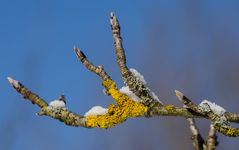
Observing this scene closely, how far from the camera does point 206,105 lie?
3586 mm

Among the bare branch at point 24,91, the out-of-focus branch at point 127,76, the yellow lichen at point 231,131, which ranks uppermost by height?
the out-of-focus branch at point 127,76

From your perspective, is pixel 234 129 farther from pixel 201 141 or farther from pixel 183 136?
pixel 183 136

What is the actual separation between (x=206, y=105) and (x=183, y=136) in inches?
1031

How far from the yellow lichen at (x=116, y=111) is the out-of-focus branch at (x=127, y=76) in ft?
0.16

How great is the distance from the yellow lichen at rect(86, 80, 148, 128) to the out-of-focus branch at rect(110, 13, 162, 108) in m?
0.05

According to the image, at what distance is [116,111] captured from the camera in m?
3.79

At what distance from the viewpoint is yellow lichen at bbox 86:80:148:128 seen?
3.66 m

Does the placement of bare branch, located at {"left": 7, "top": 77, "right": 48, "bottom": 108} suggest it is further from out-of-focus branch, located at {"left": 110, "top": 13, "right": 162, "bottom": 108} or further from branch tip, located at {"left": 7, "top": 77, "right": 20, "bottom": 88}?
out-of-focus branch, located at {"left": 110, "top": 13, "right": 162, "bottom": 108}

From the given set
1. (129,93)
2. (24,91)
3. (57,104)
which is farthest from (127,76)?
(24,91)

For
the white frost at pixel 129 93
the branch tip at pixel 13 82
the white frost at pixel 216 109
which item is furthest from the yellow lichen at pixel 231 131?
the branch tip at pixel 13 82

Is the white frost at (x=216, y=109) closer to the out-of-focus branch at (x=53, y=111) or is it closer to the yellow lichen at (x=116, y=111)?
the yellow lichen at (x=116, y=111)

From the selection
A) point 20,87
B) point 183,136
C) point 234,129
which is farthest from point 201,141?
point 183,136

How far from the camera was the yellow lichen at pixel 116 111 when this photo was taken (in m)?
3.66

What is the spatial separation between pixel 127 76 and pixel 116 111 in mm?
267
